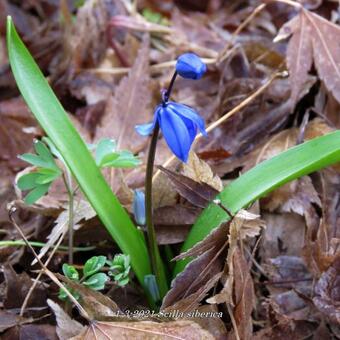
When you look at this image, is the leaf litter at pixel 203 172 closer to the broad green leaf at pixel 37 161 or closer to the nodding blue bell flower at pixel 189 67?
the broad green leaf at pixel 37 161

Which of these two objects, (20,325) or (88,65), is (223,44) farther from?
(20,325)

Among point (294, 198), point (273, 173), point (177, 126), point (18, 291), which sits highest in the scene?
point (177, 126)

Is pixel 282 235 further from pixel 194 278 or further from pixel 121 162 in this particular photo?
pixel 121 162

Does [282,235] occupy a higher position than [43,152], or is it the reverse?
[43,152]

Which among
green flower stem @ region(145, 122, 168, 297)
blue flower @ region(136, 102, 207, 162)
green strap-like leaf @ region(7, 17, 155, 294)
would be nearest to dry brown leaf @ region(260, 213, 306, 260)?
green flower stem @ region(145, 122, 168, 297)

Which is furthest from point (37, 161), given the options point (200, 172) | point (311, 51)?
point (311, 51)

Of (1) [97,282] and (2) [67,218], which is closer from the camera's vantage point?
(1) [97,282]

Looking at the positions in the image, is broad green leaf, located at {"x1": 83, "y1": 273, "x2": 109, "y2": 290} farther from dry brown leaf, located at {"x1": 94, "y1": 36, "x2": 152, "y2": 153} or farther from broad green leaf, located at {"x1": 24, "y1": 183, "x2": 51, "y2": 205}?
dry brown leaf, located at {"x1": 94, "y1": 36, "x2": 152, "y2": 153}

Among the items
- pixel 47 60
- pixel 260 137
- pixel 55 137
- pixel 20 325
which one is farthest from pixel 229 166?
pixel 47 60
